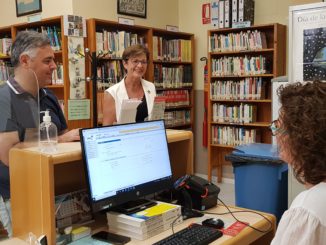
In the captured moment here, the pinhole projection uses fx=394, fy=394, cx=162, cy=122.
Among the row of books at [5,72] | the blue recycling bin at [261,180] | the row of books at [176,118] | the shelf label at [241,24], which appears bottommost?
the blue recycling bin at [261,180]

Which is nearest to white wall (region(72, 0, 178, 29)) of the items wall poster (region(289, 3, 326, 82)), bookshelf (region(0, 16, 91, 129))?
bookshelf (region(0, 16, 91, 129))

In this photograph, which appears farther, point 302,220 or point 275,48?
point 275,48

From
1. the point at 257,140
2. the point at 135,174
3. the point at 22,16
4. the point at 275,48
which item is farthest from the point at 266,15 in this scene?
the point at 135,174

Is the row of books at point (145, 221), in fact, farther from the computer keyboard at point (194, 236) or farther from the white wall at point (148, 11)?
the white wall at point (148, 11)

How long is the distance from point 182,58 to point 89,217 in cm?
395

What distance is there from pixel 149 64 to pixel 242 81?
47.0 inches

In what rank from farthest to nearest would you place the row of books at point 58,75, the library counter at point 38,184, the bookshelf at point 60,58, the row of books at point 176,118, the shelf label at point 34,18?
the row of books at point 176,118, the shelf label at point 34,18, the row of books at point 58,75, the bookshelf at point 60,58, the library counter at point 38,184

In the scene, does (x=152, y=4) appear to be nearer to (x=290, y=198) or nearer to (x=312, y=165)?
(x=290, y=198)

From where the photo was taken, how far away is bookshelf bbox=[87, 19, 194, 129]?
4.35 metres

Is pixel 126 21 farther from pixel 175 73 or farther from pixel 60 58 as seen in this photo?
pixel 175 73

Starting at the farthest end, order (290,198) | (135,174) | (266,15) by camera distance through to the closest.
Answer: (266,15)
(290,198)
(135,174)

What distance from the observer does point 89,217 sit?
1748mm

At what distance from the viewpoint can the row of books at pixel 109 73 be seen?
174 inches

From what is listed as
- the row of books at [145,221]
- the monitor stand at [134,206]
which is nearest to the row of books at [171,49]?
the monitor stand at [134,206]
